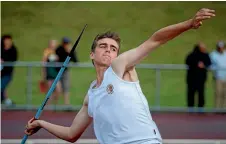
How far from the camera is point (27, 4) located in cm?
2466

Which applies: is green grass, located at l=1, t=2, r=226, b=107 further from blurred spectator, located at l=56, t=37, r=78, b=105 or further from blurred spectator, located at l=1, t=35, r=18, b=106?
blurred spectator, located at l=1, t=35, r=18, b=106

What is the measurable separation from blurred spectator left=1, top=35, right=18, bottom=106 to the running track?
0.51 m

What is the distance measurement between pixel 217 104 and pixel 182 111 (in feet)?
2.62

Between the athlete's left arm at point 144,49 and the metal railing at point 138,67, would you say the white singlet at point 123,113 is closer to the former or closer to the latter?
the athlete's left arm at point 144,49

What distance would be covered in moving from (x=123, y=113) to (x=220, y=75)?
10.6 metres

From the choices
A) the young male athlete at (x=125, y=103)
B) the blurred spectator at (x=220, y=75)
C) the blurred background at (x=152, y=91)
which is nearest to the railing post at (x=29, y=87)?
the blurred background at (x=152, y=91)

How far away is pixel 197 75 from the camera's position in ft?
54.6

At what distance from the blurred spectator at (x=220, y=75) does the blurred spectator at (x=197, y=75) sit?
282 mm

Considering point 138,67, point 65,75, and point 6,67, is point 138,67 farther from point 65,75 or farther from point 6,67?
point 6,67

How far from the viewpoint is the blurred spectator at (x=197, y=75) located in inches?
651

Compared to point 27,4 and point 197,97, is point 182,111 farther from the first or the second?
point 27,4

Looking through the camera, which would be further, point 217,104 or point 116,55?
point 217,104

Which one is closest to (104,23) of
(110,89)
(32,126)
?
(32,126)

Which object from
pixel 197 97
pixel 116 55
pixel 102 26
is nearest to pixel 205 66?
pixel 197 97
